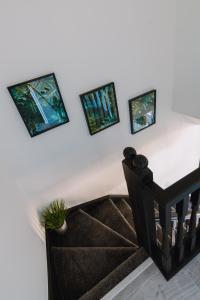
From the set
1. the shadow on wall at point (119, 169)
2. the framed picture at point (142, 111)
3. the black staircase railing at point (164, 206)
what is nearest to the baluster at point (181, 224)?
the black staircase railing at point (164, 206)

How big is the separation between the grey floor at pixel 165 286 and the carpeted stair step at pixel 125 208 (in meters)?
1.43

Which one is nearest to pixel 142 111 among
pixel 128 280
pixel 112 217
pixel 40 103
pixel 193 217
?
pixel 40 103

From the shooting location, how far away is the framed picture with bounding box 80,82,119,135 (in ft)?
6.73

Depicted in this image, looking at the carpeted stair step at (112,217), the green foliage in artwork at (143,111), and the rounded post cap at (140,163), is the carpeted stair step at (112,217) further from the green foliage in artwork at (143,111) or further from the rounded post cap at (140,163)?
the rounded post cap at (140,163)

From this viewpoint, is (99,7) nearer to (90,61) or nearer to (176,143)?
(90,61)

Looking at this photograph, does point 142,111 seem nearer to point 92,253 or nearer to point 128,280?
point 92,253

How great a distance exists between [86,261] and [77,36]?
2.12 m

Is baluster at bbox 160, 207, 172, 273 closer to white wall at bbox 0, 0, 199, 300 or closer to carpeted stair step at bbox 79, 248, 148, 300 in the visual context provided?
carpeted stair step at bbox 79, 248, 148, 300

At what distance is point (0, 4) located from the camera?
→ 132cm

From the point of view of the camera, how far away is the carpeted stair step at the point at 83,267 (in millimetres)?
1843

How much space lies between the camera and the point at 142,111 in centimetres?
257

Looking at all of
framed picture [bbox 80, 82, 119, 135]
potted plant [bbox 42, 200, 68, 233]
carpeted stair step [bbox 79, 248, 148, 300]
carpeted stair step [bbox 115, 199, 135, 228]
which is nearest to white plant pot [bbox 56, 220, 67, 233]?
potted plant [bbox 42, 200, 68, 233]

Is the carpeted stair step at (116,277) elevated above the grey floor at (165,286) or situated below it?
below

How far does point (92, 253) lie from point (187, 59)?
2.49 m
